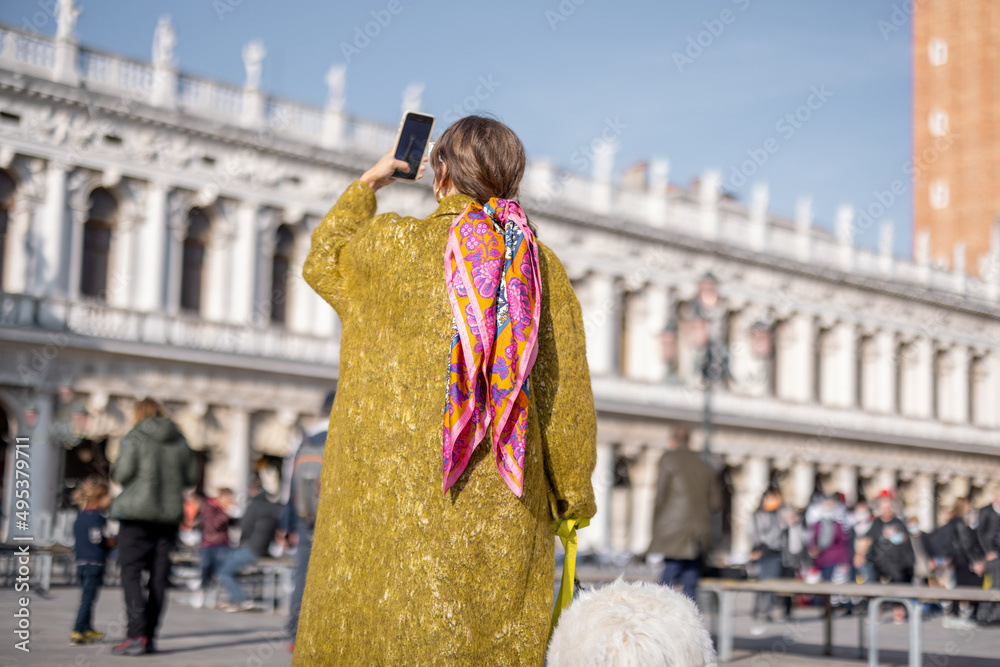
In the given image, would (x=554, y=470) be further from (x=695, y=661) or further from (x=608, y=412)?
(x=608, y=412)

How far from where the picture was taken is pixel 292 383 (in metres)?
22.7

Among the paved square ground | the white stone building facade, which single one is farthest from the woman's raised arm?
the white stone building facade

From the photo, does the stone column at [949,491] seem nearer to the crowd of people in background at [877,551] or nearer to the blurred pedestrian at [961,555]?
the crowd of people in background at [877,551]

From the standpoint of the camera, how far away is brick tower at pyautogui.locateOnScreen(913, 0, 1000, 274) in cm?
4616

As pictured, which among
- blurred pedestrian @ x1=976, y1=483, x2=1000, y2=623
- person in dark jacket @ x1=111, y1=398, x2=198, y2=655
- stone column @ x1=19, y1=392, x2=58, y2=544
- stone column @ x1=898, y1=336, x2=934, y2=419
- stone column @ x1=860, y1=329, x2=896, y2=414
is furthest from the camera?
stone column @ x1=898, y1=336, x2=934, y2=419

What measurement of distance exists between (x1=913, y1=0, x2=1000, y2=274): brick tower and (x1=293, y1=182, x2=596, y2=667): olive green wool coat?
44.8 m

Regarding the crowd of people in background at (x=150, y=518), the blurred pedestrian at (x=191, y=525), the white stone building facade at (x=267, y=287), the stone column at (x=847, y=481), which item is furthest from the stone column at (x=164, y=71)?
the stone column at (x=847, y=481)

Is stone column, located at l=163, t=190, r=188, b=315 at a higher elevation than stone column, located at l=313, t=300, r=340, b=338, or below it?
higher

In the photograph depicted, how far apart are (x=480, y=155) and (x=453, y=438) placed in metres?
0.71

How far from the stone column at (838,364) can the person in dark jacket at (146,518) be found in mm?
29075

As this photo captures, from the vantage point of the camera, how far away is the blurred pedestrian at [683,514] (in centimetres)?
862

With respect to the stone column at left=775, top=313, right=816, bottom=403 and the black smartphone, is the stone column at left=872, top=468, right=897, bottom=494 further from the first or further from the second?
the black smartphone

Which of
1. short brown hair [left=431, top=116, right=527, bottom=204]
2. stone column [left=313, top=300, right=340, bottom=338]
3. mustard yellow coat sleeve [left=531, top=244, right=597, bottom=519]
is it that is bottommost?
mustard yellow coat sleeve [left=531, top=244, right=597, bottom=519]

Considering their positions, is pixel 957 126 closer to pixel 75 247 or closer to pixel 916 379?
pixel 916 379
